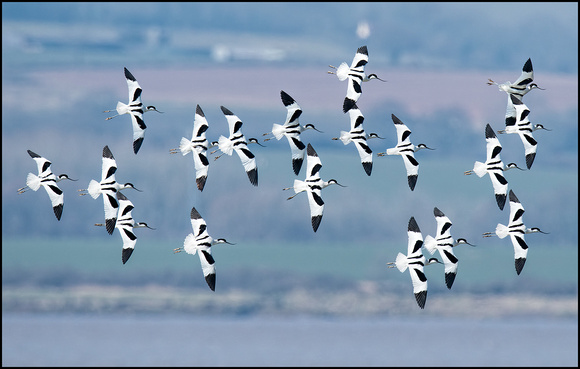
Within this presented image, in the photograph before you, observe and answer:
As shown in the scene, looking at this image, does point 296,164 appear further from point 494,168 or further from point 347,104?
point 494,168

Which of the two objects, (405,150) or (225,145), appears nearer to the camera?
(225,145)

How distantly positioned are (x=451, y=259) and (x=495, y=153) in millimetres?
3840

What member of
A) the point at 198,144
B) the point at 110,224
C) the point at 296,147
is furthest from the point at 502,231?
the point at 110,224

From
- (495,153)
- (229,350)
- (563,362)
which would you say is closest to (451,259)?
(495,153)

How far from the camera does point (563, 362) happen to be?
127 meters

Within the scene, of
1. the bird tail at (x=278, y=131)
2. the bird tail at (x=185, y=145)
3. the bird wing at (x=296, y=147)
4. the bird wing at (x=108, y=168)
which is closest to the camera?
the bird wing at (x=108, y=168)

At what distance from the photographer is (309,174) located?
150ft

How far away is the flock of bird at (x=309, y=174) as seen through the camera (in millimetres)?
43656

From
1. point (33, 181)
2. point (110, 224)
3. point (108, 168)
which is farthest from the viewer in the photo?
point (33, 181)

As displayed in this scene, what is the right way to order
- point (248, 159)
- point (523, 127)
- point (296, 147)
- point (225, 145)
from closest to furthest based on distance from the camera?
1. point (248, 159)
2. point (225, 145)
3. point (296, 147)
4. point (523, 127)

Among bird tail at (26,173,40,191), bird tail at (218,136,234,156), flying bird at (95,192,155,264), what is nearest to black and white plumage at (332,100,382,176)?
bird tail at (218,136,234,156)

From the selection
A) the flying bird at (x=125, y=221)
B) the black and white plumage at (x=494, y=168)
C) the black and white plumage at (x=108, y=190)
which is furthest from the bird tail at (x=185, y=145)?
the black and white plumage at (x=494, y=168)

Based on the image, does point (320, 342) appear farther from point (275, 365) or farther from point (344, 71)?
point (344, 71)

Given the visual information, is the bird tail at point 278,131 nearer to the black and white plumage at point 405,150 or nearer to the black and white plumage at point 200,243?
the black and white plumage at point 405,150
